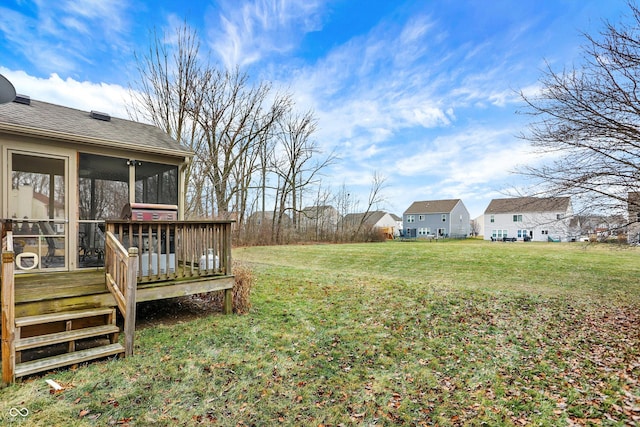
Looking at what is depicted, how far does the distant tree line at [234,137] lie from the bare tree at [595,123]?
11.4m

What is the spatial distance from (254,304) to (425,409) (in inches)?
153

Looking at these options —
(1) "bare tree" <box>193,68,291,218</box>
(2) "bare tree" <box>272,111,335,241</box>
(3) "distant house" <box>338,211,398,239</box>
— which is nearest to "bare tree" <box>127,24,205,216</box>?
(1) "bare tree" <box>193,68,291,218</box>

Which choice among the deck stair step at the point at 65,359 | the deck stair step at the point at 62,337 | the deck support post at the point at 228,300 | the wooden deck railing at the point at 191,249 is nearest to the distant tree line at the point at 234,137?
the wooden deck railing at the point at 191,249

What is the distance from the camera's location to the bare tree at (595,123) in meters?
6.57

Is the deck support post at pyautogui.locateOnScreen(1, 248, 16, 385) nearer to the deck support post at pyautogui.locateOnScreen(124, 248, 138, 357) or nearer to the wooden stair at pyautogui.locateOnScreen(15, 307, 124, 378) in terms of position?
the wooden stair at pyautogui.locateOnScreen(15, 307, 124, 378)

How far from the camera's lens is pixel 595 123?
22.6 feet

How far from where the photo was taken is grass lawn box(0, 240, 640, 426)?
9.45 ft

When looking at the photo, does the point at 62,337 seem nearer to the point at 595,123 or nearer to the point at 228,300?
the point at 228,300

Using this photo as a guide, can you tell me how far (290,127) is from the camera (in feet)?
81.6

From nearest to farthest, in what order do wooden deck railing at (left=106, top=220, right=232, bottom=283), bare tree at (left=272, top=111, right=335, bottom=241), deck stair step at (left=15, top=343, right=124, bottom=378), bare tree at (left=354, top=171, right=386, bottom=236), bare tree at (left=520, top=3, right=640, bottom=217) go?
1. deck stair step at (left=15, top=343, right=124, bottom=378)
2. wooden deck railing at (left=106, top=220, right=232, bottom=283)
3. bare tree at (left=520, top=3, right=640, bottom=217)
4. bare tree at (left=272, top=111, right=335, bottom=241)
5. bare tree at (left=354, top=171, right=386, bottom=236)

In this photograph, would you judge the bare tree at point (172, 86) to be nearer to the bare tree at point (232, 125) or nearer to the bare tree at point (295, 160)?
the bare tree at point (232, 125)

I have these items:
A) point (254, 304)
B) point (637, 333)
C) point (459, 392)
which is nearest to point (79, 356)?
point (254, 304)

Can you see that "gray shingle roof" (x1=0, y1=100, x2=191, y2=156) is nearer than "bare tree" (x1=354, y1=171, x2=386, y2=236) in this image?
Yes

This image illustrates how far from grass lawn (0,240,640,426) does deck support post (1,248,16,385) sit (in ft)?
0.67
